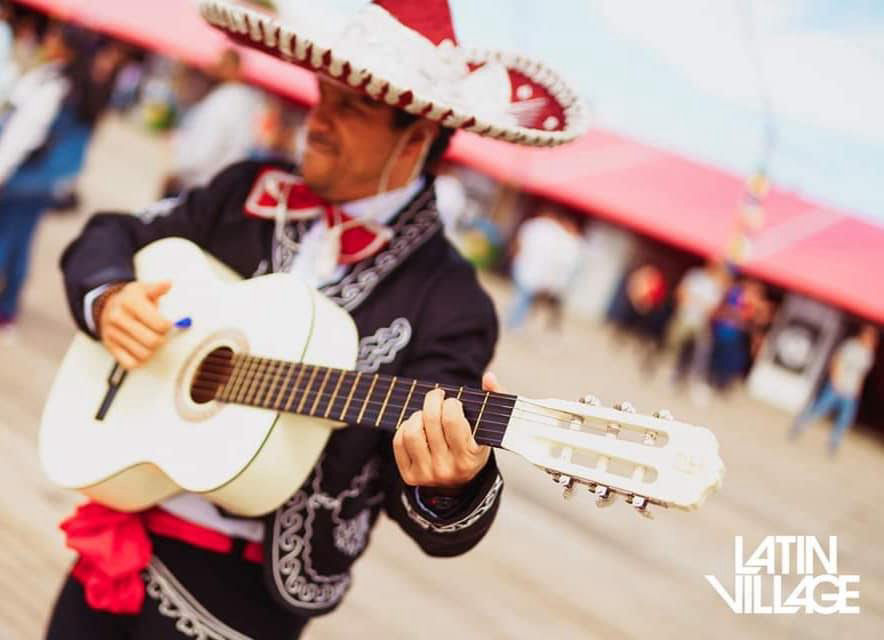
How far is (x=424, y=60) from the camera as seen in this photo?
1476 millimetres

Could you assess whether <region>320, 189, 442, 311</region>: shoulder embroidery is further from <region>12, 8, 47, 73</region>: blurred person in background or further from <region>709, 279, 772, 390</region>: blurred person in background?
<region>709, 279, 772, 390</region>: blurred person in background

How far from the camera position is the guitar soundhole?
146 cm

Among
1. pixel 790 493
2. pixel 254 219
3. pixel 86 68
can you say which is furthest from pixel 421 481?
pixel 790 493

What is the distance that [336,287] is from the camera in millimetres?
1540

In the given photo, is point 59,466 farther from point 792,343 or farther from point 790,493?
point 792,343

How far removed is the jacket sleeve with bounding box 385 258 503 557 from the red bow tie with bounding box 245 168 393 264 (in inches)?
6.0

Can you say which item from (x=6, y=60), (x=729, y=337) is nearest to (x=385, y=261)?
(x=6, y=60)

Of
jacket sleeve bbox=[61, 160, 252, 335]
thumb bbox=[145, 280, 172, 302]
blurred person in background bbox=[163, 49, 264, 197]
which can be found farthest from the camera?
blurred person in background bbox=[163, 49, 264, 197]

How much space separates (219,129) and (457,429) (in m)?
3.41

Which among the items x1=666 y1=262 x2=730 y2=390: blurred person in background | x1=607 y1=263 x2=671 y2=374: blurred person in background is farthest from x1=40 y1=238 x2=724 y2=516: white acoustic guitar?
x1=607 y1=263 x2=671 y2=374: blurred person in background

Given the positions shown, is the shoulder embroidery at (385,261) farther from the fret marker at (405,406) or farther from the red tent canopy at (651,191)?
the red tent canopy at (651,191)

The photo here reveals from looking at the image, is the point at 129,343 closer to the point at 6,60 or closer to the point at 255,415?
the point at 255,415

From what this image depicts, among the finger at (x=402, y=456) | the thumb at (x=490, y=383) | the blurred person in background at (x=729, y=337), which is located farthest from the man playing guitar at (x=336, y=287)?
the blurred person in background at (x=729, y=337)

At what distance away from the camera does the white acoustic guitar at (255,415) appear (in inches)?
40.3
